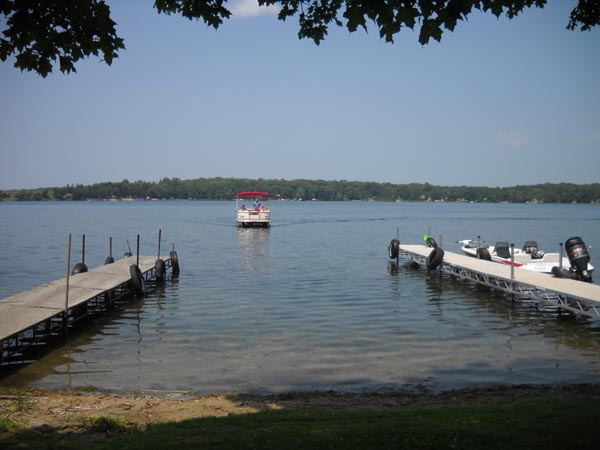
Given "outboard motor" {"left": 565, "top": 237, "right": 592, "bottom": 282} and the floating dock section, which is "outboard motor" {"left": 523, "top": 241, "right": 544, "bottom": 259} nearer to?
the floating dock section

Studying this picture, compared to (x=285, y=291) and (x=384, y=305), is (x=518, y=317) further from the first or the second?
(x=285, y=291)

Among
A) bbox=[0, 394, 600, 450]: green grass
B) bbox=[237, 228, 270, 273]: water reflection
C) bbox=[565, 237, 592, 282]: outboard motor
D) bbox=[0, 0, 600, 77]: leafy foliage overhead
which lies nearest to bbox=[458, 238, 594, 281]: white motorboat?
bbox=[565, 237, 592, 282]: outboard motor

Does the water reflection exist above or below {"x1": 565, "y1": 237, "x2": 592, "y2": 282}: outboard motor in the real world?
below

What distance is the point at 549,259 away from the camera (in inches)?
1163

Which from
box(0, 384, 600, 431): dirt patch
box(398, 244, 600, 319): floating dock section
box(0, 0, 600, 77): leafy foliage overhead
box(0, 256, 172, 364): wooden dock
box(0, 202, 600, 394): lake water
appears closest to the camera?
box(0, 0, 600, 77): leafy foliage overhead

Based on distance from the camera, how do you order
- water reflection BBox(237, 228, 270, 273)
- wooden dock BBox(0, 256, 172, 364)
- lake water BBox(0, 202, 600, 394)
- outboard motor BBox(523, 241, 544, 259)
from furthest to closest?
water reflection BBox(237, 228, 270, 273) < outboard motor BBox(523, 241, 544, 259) < wooden dock BBox(0, 256, 172, 364) < lake water BBox(0, 202, 600, 394)

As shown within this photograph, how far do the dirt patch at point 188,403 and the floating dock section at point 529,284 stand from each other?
25.4 feet

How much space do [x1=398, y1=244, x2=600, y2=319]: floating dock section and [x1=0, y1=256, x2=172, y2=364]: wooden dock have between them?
48.1 feet

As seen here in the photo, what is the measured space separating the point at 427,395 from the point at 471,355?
4.24 m

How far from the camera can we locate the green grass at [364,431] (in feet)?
21.2

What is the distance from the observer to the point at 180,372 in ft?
42.0

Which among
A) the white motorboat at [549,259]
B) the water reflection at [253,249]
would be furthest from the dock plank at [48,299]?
the white motorboat at [549,259]

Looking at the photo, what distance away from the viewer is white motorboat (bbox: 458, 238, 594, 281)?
23.4m

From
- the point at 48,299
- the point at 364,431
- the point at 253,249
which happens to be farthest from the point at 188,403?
the point at 253,249
